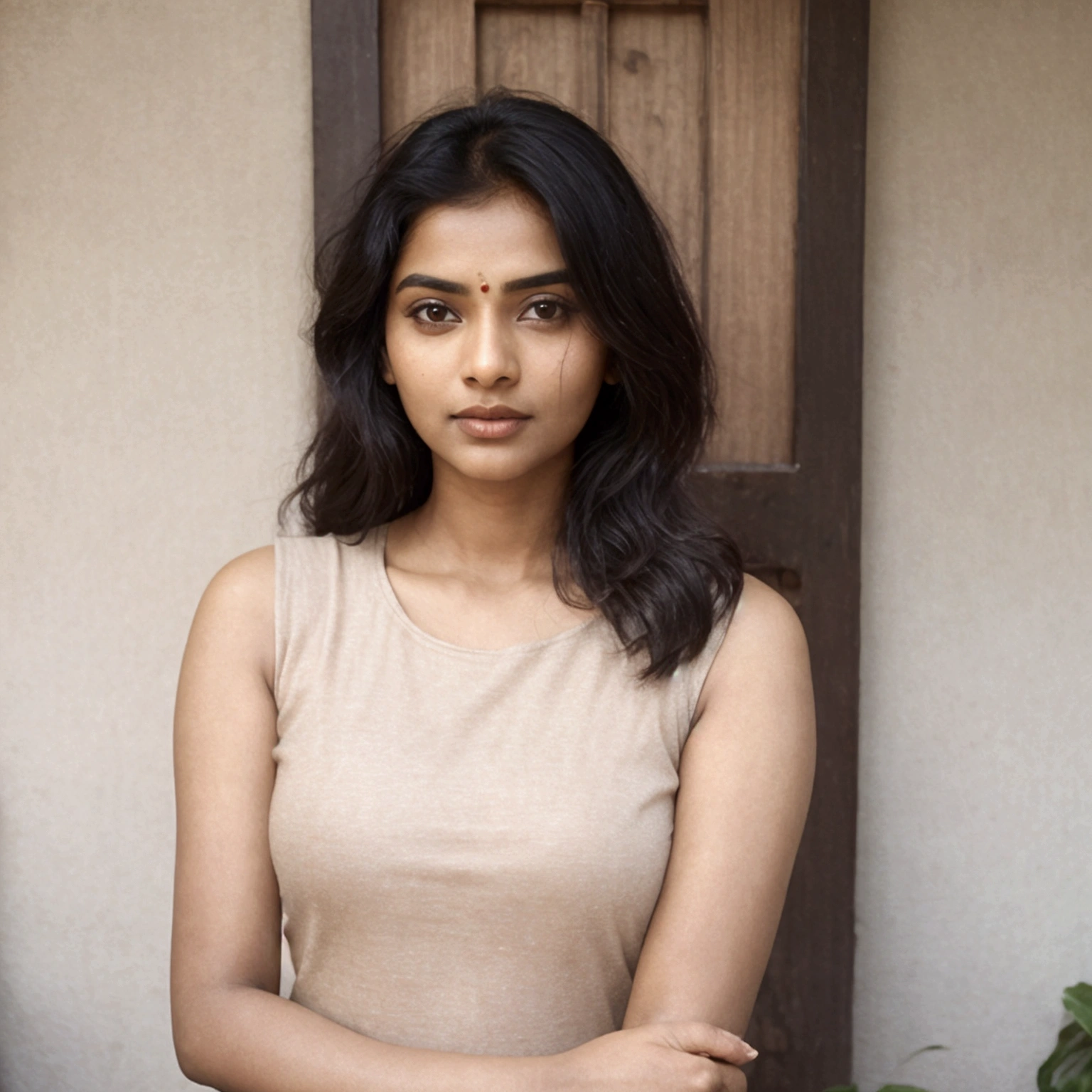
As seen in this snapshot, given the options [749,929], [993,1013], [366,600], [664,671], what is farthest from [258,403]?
[993,1013]

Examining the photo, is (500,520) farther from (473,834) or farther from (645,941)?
(645,941)

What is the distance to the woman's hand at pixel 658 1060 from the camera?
4.10 feet

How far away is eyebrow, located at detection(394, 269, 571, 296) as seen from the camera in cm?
144

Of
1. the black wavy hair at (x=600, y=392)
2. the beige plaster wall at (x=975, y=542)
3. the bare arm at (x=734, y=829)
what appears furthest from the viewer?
the beige plaster wall at (x=975, y=542)

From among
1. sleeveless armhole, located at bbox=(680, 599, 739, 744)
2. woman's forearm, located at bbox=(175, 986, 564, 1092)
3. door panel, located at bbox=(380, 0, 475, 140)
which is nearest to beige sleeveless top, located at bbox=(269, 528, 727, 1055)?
sleeveless armhole, located at bbox=(680, 599, 739, 744)

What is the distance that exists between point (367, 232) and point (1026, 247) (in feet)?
4.37

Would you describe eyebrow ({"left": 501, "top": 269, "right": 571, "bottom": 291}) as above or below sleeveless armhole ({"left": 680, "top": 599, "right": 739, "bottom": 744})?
above

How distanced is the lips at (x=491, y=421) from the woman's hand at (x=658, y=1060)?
71 cm

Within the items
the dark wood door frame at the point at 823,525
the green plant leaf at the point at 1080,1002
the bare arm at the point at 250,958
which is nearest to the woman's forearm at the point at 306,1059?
the bare arm at the point at 250,958

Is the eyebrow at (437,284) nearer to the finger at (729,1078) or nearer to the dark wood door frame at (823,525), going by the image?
the dark wood door frame at (823,525)

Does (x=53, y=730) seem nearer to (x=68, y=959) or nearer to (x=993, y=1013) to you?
(x=68, y=959)

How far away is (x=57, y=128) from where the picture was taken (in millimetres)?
2117

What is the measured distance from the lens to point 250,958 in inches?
Answer: 55.5

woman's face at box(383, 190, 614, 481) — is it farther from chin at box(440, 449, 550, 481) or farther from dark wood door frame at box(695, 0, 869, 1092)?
dark wood door frame at box(695, 0, 869, 1092)
